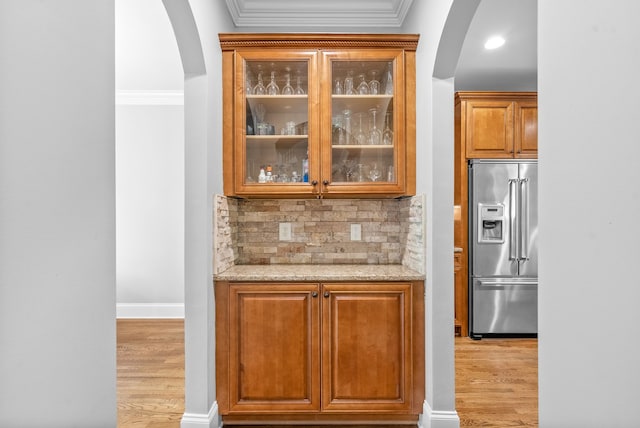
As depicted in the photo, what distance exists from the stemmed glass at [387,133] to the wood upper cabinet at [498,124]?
1780 mm

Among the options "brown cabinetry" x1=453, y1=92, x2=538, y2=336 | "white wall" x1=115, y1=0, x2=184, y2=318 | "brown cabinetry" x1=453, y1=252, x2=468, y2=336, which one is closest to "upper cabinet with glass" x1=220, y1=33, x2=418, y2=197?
"brown cabinetry" x1=453, y1=92, x2=538, y2=336

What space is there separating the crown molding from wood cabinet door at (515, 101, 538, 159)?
1922mm

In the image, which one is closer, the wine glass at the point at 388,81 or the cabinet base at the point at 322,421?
the cabinet base at the point at 322,421

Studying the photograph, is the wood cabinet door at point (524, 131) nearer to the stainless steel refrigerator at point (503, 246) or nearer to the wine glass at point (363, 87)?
the stainless steel refrigerator at point (503, 246)

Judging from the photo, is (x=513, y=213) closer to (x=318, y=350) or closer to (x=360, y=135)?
(x=360, y=135)

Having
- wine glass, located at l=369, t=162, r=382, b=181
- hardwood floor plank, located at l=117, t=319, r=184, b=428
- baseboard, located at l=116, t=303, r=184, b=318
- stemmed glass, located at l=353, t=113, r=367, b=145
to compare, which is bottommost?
hardwood floor plank, located at l=117, t=319, r=184, b=428

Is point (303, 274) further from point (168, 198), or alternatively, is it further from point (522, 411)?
point (168, 198)

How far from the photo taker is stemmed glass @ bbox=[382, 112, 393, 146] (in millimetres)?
2409

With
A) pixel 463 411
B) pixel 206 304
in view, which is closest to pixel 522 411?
pixel 463 411

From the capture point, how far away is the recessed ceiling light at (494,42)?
3075 millimetres

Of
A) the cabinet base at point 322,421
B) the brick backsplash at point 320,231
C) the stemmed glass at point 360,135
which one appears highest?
the stemmed glass at point 360,135

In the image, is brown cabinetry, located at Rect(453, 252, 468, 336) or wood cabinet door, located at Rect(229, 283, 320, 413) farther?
brown cabinetry, located at Rect(453, 252, 468, 336)
